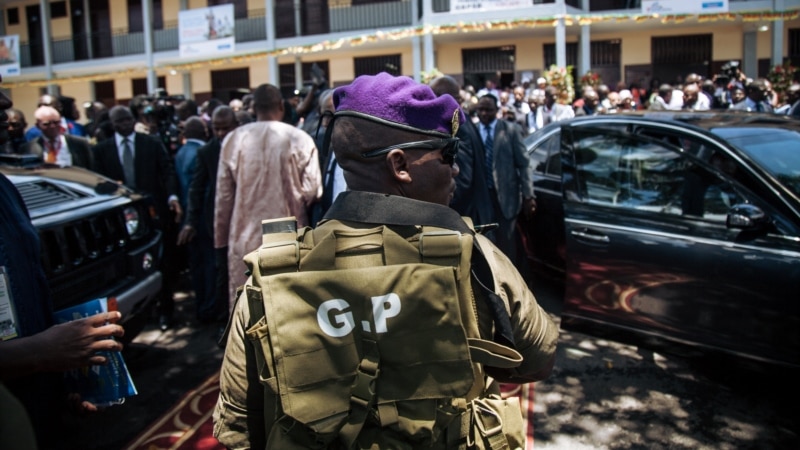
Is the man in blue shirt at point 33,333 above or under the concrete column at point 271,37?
under

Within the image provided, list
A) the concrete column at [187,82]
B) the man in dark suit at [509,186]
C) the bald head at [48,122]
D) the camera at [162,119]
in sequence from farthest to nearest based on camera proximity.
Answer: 1. the concrete column at [187,82]
2. the camera at [162,119]
3. the bald head at [48,122]
4. the man in dark suit at [509,186]

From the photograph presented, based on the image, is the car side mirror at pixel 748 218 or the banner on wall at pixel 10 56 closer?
the car side mirror at pixel 748 218

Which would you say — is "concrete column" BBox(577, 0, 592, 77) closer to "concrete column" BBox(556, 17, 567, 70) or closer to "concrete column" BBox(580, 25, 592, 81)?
"concrete column" BBox(580, 25, 592, 81)

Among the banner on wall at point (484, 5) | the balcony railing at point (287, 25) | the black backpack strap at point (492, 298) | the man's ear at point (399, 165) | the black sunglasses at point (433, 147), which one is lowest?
the black backpack strap at point (492, 298)

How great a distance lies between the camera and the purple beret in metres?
1.39

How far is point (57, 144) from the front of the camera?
222 inches

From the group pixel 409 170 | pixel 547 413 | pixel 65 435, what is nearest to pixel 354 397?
pixel 409 170

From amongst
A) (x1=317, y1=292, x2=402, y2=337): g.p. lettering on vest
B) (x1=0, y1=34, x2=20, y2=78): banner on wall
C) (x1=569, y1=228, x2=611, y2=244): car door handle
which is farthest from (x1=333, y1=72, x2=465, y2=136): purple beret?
(x1=0, y1=34, x2=20, y2=78): banner on wall

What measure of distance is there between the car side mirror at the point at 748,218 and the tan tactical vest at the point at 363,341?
2.36 m

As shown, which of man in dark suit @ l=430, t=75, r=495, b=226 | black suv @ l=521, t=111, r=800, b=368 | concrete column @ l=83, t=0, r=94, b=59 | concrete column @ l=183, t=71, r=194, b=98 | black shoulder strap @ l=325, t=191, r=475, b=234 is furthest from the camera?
concrete column @ l=83, t=0, r=94, b=59

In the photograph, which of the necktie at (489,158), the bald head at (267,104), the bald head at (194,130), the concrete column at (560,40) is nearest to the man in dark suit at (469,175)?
the necktie at (489,158)

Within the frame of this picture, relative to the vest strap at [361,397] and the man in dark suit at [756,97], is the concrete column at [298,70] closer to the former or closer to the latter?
the man in dark suit at [756,97]

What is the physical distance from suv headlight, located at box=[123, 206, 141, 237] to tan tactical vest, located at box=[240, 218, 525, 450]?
9.91ft

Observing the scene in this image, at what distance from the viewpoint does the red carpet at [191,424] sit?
323 centimetres
